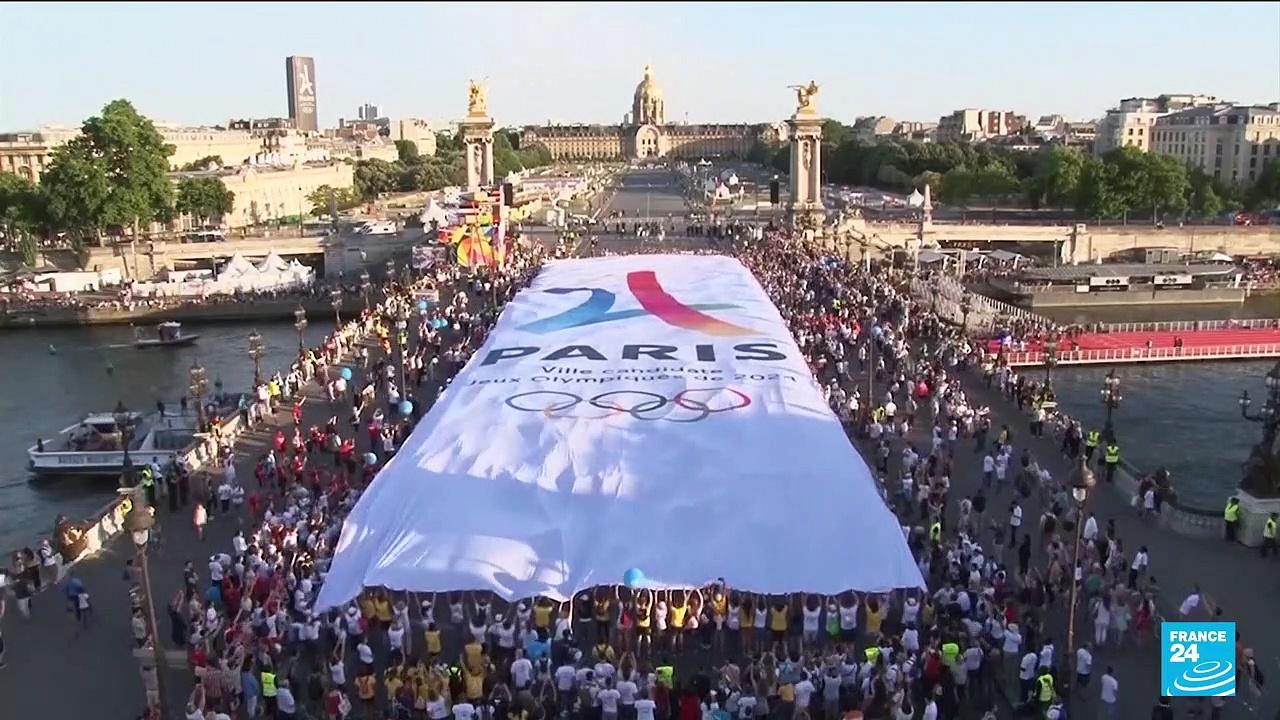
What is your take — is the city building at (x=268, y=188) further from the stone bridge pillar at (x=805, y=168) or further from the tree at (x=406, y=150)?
the tree at (x=406, y=150)

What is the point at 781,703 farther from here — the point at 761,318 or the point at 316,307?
the point at 316,307

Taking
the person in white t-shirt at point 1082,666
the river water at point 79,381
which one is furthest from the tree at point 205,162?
the person in white t-shirt at point 1082,666

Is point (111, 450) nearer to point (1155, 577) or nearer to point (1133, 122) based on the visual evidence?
point (1155, 577)

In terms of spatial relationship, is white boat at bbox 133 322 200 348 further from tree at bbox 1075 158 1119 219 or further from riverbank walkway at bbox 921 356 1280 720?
tree at bbox 1075 158 1119 219

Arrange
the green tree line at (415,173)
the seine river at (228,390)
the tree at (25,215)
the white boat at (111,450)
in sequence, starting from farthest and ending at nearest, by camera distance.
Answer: the green tree line at (415,173)
the tree at (25,215)
the white boat at (111,450)
the seine river at (228,390)

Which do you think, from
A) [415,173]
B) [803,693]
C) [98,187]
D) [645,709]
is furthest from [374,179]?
[803,693]

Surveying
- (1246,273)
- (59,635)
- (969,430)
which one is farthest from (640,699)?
(1246,273)
